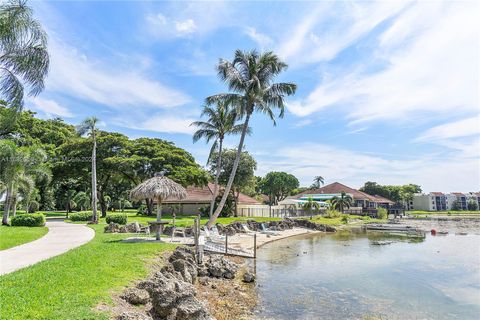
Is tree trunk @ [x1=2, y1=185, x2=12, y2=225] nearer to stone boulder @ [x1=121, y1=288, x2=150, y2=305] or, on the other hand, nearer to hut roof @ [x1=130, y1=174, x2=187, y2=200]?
hut roof @ [x1=130, y1=174, x2=187, y2=200]

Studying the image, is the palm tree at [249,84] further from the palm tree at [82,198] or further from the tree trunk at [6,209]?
the palm tree at [82,198]

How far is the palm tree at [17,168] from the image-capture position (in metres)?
21.0

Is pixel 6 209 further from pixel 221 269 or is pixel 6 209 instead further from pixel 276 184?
pixel 276 184

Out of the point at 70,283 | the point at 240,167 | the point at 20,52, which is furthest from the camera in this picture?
the point at 240,167

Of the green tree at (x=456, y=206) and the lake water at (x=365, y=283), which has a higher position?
the green tree at (x=456, y=206)

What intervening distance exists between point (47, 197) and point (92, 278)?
159ft

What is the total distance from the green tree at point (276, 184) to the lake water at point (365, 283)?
54.9 meters

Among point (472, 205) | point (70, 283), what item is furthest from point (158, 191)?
point (472, 205)

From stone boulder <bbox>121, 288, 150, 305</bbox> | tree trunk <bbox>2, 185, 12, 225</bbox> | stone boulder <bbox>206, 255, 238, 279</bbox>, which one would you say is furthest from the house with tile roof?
stone boulder <bbox>121, 288, 150, 305</bbox>

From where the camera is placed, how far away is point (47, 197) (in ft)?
165

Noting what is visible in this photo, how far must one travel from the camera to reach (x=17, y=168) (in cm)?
2142

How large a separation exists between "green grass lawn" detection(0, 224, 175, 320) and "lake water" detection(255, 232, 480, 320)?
4906 mm

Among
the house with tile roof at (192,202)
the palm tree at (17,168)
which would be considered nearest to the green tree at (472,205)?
the house with tile roof at (192,202)

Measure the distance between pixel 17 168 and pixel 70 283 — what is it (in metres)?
16.9
